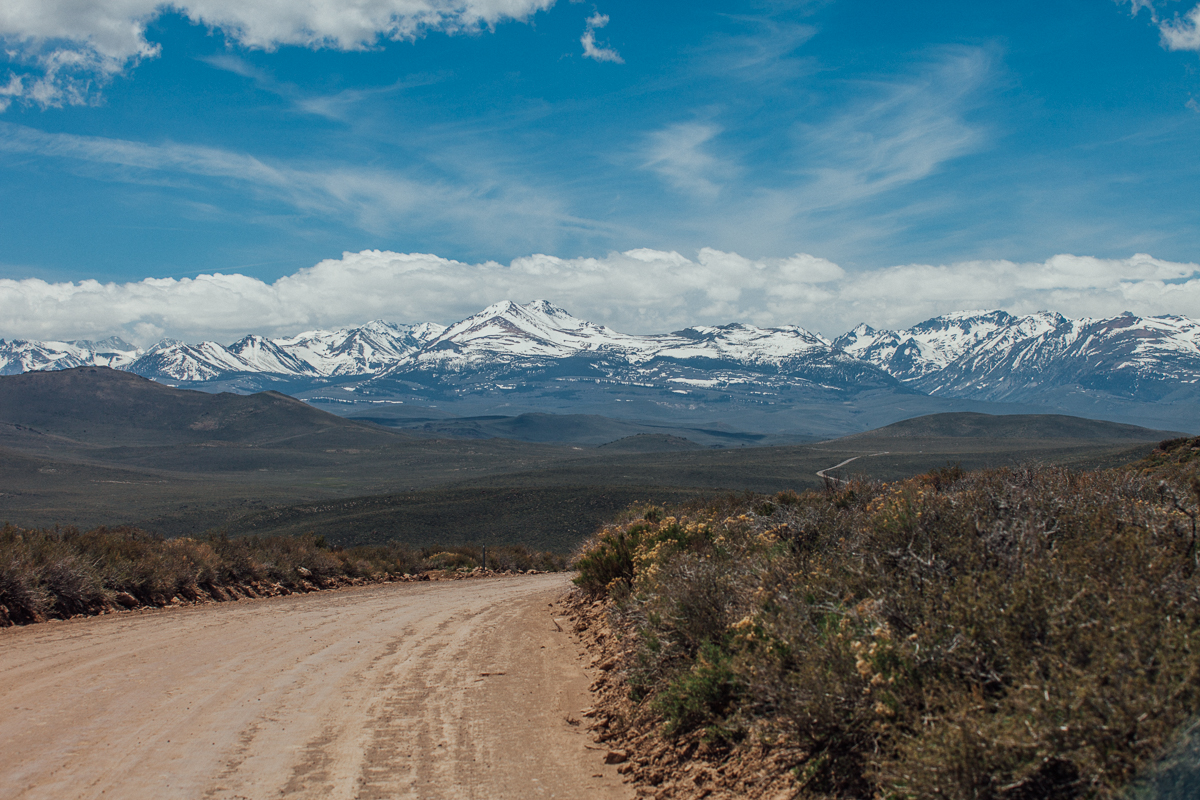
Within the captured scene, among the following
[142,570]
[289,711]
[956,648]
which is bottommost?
[142,570]

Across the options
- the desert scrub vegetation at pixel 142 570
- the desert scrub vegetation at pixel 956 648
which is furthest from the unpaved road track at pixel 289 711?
the desert scrub vegetation at pixel 956 648

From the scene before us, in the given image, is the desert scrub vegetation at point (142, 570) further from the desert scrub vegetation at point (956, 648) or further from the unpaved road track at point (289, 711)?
the desert scrub vegetation at point (956, 648)

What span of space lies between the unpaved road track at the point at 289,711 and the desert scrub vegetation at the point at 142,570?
0.85 m

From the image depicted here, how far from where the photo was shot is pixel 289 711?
7.14 metres

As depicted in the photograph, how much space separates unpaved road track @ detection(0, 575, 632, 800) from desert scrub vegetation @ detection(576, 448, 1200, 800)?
4.58 feet

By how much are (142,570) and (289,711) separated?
8.54m

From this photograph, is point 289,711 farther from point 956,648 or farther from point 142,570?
point 142,570

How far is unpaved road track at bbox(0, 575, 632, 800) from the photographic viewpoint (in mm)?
5543

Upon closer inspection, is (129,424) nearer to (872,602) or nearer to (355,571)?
(355,571)

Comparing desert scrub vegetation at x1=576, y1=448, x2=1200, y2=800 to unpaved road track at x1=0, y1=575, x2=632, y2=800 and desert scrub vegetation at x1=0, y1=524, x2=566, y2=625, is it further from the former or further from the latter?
desert scrub vegetation at x1=0, y1=524, x2=566, y2=625

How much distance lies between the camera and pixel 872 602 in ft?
16.3

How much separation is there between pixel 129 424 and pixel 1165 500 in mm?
228312

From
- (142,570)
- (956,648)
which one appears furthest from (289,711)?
(142,570)

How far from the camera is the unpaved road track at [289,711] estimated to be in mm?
5543
